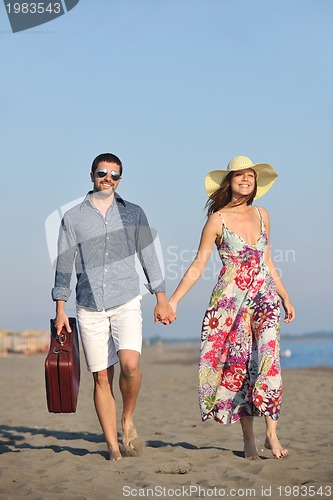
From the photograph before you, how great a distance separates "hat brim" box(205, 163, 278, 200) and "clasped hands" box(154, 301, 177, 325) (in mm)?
938

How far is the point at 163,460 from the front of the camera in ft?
17.6

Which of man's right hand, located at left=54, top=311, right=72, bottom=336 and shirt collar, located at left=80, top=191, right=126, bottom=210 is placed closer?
man's right hand, located at left=54, top=311, right=72, bottom=336

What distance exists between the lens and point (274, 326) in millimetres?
5262

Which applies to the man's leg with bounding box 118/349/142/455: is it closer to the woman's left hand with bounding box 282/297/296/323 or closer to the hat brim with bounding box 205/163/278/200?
the woman's left hand with bounding box 282/297/296/323

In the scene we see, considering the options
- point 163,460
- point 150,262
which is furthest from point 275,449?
point 150,262

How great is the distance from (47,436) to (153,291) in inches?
95.4

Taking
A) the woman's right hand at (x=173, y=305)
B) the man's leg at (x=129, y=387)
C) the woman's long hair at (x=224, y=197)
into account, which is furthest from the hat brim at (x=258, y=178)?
the man's leg at (x=129, y=387)

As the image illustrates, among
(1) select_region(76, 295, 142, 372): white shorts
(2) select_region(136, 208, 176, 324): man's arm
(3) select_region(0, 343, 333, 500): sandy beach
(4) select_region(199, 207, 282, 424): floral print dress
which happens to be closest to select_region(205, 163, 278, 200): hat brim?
(4) select_region(199, 207, 282, 424): floral print dress

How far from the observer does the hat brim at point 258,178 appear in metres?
5.60

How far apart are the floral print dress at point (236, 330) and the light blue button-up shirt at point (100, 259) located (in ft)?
1.62

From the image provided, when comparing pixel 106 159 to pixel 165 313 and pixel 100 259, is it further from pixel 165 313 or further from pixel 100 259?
pixel 165 313

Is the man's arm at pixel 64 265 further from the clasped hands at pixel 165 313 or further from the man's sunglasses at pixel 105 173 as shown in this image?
the clasped hands at pixel 165 313

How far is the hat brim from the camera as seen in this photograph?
560 cm

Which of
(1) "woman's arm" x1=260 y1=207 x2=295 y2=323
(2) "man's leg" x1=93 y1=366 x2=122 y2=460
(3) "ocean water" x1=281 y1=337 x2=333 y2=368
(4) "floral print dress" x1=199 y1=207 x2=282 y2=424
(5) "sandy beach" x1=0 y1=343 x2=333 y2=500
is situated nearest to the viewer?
(5) "sandy beach" x1=0 y1=343 x2=333 y2=500
